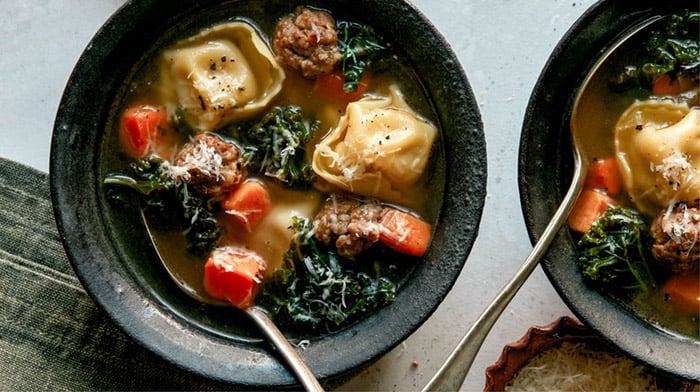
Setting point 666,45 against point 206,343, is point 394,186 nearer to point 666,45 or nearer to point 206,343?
point 206,343

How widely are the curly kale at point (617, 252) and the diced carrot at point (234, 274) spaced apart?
4.32 feet

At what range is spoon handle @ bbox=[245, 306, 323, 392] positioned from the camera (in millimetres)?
3500

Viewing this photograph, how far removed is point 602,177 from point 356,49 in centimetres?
115

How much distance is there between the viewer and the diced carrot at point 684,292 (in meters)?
3.76

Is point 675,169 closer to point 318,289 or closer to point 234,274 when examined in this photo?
point 318,289

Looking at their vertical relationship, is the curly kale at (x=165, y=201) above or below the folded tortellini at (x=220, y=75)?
below

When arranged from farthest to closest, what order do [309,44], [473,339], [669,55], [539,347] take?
[539,347] → [669,55] → [309,44] → [473,339]

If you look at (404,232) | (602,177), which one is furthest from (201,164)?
(602,177)

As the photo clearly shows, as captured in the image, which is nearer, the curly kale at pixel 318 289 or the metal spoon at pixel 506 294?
the metal spoon at pixel 506 294

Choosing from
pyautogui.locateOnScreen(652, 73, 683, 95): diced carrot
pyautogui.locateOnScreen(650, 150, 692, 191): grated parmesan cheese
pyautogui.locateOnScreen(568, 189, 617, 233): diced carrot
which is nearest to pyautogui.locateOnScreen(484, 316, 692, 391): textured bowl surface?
pyautogui.locateOnScreen(568, 189, 617, 233): diced carrot

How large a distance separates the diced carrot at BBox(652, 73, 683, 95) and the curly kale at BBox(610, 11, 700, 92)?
16 millimetres

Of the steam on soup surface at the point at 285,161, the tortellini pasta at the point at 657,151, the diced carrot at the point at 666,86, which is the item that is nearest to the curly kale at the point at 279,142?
the steam on soup surface at the point at 285,161

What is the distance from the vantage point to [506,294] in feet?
11.5

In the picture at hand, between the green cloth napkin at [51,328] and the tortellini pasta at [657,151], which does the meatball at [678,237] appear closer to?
the tortellini pasta at [657,151]
